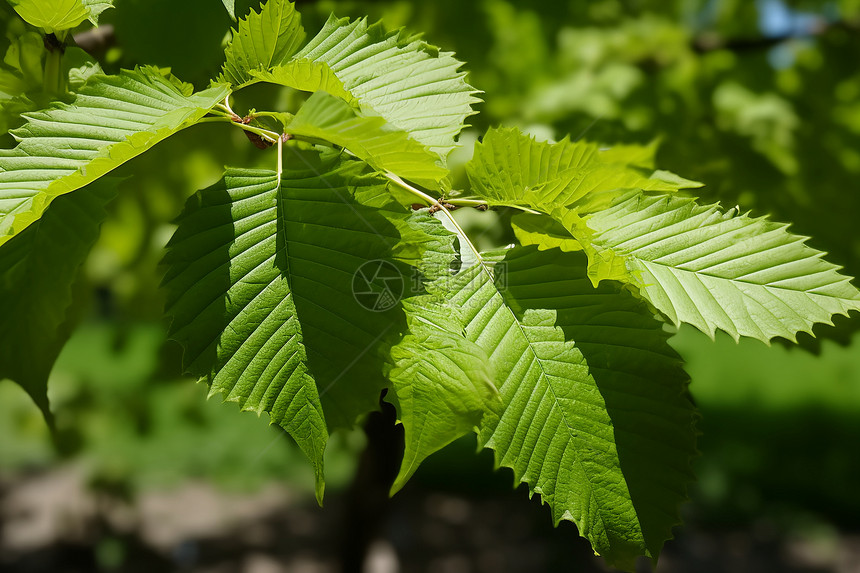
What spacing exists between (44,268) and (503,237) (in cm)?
81

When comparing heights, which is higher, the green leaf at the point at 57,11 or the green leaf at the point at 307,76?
the green leaf at the point at 57,11

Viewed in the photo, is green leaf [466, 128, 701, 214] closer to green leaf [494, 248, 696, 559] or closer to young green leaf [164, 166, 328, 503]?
green leaf [494, 248, 696, 559]

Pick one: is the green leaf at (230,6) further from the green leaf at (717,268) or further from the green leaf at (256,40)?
the green leaf at (717,268)

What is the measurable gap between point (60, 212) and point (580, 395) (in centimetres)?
63

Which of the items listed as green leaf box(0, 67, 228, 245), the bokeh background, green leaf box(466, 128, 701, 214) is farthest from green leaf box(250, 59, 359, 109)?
the bokeh background

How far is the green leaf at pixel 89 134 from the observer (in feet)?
1.58

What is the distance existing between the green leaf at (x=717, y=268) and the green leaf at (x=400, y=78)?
18 centimetres

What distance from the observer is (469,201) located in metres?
0.66

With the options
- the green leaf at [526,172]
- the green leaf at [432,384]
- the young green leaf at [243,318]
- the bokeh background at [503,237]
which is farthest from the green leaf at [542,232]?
the bokeh background at [503,237]

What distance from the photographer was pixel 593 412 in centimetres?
60

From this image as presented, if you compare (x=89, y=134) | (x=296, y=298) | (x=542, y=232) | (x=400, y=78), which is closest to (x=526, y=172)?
(x=542, y=232)

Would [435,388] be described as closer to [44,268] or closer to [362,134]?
[362,134]

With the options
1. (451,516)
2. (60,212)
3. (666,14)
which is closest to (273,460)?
(451,516)

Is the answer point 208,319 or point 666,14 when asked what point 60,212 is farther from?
point 666,14
